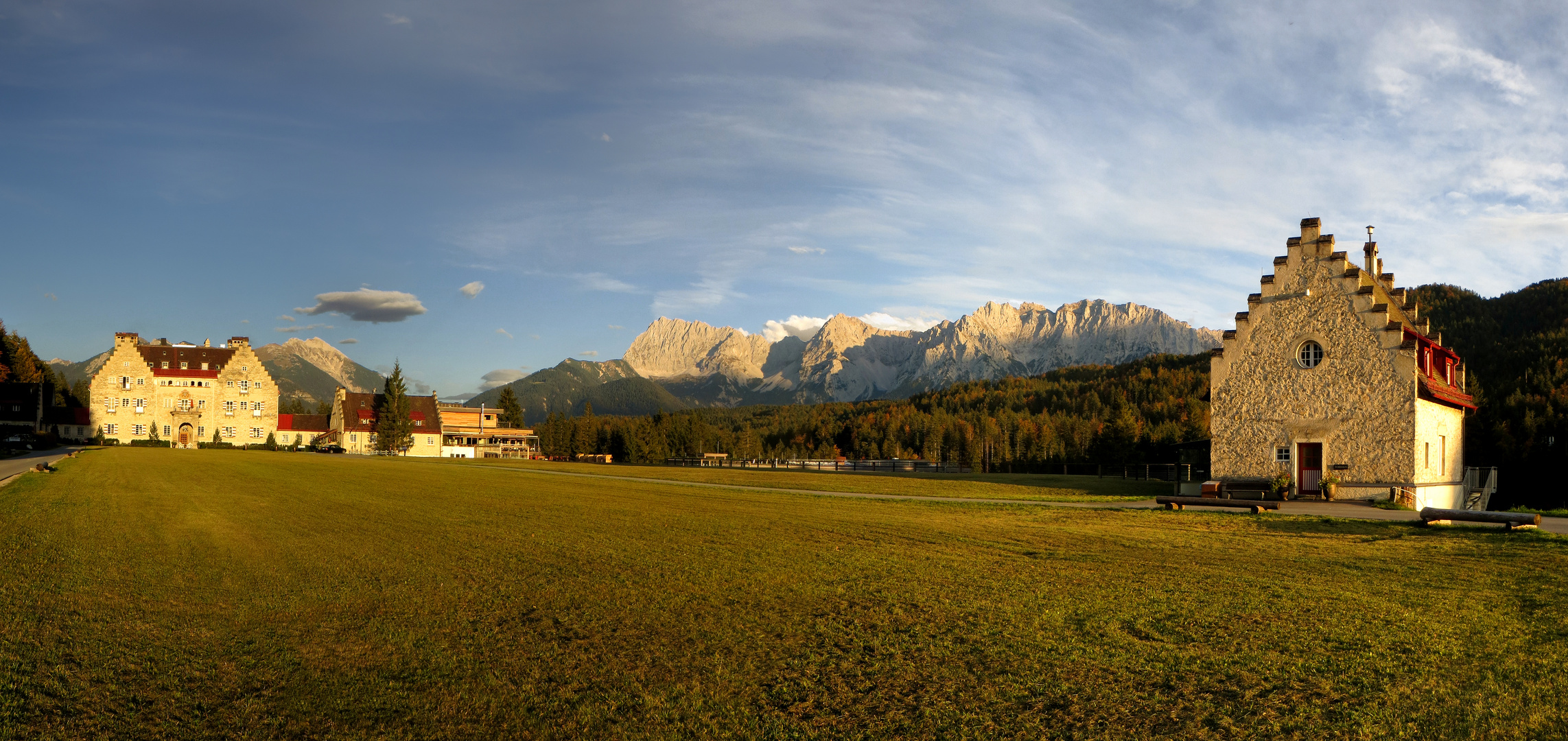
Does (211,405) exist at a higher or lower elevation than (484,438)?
higher

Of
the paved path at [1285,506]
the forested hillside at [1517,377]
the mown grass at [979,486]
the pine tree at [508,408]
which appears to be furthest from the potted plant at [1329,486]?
the pine tree at [508,408]

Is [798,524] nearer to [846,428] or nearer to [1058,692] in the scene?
[1058,692]

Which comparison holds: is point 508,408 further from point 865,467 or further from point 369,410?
point 865,467

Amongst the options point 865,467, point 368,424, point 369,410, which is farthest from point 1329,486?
point 369,410

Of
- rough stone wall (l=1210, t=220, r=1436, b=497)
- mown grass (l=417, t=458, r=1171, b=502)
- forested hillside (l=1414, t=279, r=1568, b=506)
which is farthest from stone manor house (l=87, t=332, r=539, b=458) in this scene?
forested hillside (l=1414, t=279, r=1568, b=506)

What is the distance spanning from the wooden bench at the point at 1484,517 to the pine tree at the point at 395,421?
92.6 metres

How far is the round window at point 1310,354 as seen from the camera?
3325 cm

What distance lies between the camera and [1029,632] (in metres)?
8.53

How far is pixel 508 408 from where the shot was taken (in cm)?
12706

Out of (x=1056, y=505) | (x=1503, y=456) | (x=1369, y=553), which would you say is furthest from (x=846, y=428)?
(x=1369, y=553)

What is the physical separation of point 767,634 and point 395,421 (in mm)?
93602

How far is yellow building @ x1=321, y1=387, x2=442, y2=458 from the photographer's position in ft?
331

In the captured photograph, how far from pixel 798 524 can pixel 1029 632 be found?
11.6 metres

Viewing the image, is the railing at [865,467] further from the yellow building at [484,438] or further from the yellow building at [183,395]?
the yellow building at [183,395]
